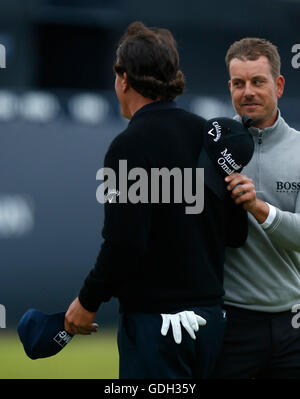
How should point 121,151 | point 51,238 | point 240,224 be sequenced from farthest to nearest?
point 51,238 < point 240,224 < point 121,151

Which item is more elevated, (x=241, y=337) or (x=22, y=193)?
(x=22, y=193)

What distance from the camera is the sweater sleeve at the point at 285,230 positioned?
9.41 ft

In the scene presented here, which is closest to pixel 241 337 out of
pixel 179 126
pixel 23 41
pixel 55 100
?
pixel 179 126

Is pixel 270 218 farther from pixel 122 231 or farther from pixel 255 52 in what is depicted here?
pixel 255 52

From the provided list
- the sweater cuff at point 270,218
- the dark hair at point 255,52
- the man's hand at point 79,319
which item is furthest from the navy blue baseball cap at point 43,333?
the dark hair at point 255,52

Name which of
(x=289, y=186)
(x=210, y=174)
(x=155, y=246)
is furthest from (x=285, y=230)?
(x=155, y=246)

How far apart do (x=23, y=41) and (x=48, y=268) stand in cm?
330

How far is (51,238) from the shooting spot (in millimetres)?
8594

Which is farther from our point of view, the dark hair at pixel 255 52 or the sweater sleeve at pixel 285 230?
the dark hair at pixel 255 52

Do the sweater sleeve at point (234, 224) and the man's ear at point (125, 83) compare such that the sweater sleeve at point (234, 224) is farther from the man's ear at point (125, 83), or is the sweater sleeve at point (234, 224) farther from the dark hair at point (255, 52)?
the dark hair at point (255, 52)

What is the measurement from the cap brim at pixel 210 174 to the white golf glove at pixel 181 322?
408 millimetres

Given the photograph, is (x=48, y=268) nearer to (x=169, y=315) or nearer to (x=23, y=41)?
(x=23, y=41)

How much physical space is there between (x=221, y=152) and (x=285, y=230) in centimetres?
41

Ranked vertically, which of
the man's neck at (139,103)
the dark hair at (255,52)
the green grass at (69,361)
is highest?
the dark hair at (255,52)
